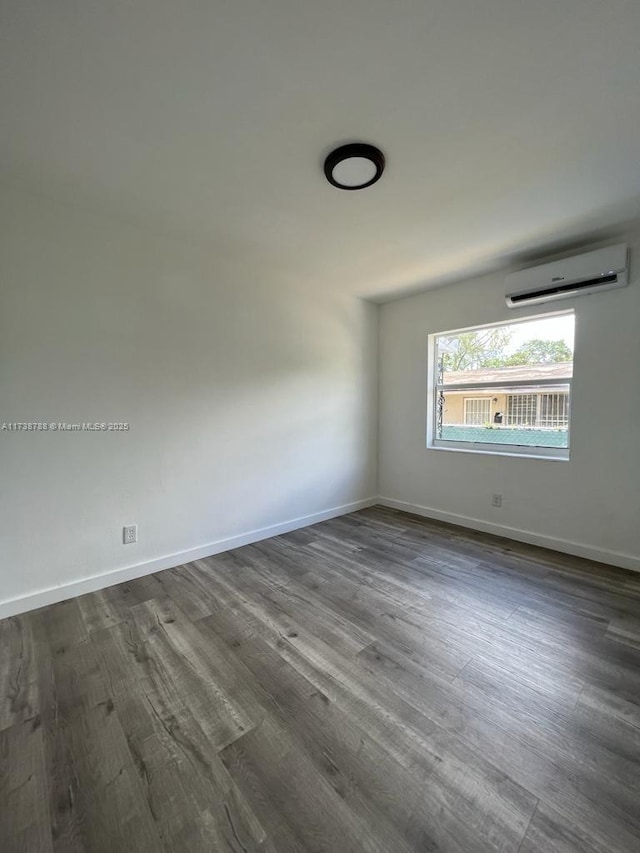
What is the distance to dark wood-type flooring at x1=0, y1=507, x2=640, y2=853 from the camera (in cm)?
99

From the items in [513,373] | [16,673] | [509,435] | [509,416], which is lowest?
[16,673]

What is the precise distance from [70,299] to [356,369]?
8.80ft

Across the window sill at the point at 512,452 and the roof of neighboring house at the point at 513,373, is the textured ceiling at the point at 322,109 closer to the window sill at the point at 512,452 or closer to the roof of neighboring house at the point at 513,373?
the roof of neighboring house at the point at 513,373

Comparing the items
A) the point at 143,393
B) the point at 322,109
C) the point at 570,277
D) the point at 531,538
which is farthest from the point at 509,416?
the point at 143,393

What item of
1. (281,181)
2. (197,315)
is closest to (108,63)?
(281,181)

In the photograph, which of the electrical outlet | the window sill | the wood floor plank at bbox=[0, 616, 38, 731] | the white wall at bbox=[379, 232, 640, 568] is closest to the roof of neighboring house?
the white wall at bbox=[379, 232, 640, 568]

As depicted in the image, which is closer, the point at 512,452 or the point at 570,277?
the point at 570,277

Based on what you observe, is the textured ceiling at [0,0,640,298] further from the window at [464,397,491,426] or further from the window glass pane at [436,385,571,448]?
the window at [464,397,491,426]

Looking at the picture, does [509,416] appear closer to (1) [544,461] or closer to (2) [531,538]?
(1) [544,461]

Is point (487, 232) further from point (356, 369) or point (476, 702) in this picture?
point (476, 702)

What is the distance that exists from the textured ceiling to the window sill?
175cm

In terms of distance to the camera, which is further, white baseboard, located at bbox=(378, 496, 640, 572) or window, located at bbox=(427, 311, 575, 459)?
window, located at bbox=(427, 311, 575, 459)

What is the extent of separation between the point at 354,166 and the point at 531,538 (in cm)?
313

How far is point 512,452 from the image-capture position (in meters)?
3.19
